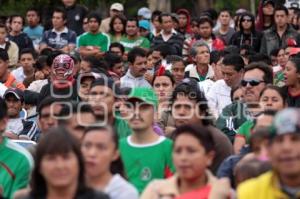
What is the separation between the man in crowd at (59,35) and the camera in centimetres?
2078

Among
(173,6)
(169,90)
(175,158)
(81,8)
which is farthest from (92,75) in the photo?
(173,6)

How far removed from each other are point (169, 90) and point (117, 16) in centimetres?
701

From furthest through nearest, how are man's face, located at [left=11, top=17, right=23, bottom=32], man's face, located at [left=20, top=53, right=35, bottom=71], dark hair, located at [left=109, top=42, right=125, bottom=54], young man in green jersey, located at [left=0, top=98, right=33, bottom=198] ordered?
man's face, located at [left=11, top=17, right=23, bottom=32], dark hair, located at [left=109, top=42, right=125, bottom=54], man's face, located at [left=20, top=53, right=35, bottom=71], young man in green jersey, located at [left=0, top=98, right=33, bottom=198]

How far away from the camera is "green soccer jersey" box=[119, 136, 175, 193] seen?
992cm

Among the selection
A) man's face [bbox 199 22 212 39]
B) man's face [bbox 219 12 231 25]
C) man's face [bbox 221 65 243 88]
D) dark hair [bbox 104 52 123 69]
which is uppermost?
man's face [bbox 219 12 231 25]

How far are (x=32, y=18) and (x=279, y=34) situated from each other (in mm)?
5766

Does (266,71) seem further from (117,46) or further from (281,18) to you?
(117,46)

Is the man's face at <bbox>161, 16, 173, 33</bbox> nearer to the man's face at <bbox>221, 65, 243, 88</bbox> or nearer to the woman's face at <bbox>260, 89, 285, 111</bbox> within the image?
the man's face at <bbox>221, 65, 243, 88</bbox>

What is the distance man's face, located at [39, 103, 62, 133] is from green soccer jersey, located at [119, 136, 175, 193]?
0.82 metres

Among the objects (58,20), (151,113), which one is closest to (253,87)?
(151,113)

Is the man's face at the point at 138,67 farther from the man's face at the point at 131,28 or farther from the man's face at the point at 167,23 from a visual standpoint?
the man's face at the point at 167,23

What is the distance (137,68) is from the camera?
668 inches

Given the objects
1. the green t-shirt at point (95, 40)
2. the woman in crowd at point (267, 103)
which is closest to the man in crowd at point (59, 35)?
the green t-shirt at point (95, 40)

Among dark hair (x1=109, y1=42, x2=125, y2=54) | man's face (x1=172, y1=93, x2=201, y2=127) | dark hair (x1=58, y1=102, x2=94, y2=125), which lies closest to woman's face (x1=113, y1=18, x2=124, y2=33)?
dark hair (x1=109, y1=42, x2=125, y2=54)
